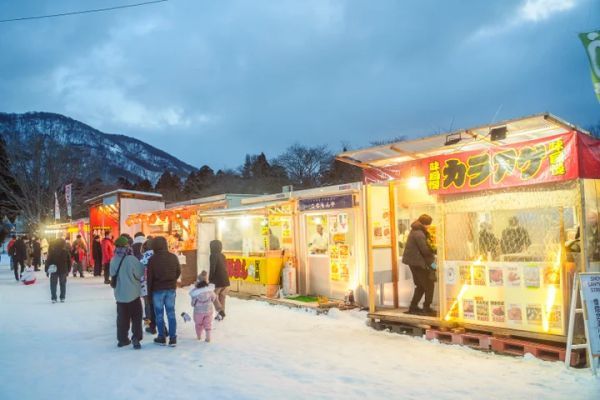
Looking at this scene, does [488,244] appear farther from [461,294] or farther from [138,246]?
[138,246]

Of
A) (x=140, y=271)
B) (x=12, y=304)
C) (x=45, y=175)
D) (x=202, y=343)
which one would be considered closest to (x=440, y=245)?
(x=202, y=343)

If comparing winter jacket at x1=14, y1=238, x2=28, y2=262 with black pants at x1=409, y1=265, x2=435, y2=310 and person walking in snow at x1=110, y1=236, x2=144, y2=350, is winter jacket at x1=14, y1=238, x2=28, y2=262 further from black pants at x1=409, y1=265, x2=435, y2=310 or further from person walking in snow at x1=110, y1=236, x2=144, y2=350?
black pants at x1=409, y1=265, x2=435, y2=310

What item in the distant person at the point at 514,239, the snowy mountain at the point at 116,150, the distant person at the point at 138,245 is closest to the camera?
the distant person at the point at 514,239

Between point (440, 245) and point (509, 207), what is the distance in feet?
3.89

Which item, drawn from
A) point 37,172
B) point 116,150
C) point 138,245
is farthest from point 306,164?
point 116,150

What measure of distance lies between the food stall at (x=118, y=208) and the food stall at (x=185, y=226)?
4.47ft

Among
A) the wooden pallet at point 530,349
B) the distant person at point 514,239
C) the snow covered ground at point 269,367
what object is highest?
the distant person at point 514,239

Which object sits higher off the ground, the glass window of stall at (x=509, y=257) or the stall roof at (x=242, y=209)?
the stall roof at (x=242, y=209)

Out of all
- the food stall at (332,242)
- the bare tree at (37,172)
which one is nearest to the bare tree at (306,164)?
the bare tree at (37,172)

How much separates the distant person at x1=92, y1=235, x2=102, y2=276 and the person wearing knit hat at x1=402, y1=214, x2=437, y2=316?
574 inches

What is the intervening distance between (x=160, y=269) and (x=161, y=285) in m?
0.25

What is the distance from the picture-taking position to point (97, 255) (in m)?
19.6

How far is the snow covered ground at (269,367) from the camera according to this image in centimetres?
490

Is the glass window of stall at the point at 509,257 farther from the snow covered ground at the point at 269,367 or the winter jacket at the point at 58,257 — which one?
the winter jacket at the point at 58,257
